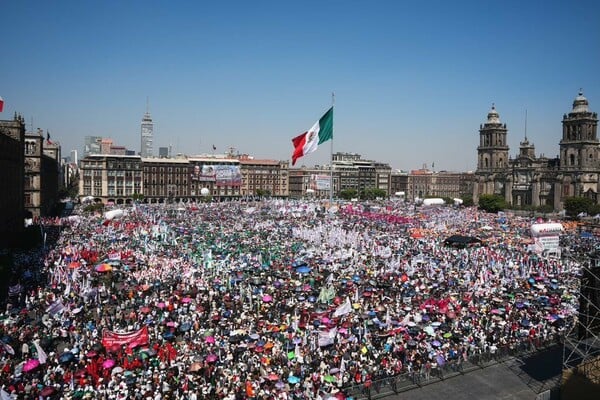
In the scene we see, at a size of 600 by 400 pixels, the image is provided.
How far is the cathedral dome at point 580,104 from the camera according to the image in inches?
3794

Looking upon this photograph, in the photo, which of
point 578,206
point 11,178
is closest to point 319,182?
point 578,206

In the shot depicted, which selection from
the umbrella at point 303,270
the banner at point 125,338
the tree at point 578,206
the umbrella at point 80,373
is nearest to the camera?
the umbrella at point 80,373

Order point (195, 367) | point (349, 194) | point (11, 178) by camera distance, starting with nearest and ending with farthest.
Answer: point (195, 367), point (11, 178), point (349, 194)

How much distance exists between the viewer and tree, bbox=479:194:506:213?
85.8 meters

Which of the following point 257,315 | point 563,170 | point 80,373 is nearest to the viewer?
point 80,373

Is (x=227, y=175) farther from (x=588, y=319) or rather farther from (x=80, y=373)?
(x=588, y=319)

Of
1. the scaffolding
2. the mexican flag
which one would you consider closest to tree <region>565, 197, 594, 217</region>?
the mexican flag

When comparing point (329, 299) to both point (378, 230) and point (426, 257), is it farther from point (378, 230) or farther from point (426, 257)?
point (378, 230)

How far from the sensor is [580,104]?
318ft

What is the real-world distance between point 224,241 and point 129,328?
64.3 ft

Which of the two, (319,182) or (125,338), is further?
(319,182)

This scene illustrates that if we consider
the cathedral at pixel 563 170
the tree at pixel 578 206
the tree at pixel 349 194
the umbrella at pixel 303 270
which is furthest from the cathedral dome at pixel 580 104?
the umbrella at pixel 303 270

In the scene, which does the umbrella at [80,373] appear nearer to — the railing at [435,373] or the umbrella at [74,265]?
the railing at [435,373]

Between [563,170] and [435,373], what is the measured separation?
91144 mm
